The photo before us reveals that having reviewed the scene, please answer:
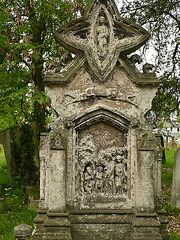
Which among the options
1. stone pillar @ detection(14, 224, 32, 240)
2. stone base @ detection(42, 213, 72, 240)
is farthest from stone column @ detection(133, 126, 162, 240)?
stone pillar @ detection(14, 224, 32, 240)

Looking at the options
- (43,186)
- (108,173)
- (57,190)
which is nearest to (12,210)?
(43,186)

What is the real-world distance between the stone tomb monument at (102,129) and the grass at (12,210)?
1619mm

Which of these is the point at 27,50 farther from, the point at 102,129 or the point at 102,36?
the point at 102,129

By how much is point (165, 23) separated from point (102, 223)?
25.7 feet

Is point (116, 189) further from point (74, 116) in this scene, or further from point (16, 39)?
point (16, 39)

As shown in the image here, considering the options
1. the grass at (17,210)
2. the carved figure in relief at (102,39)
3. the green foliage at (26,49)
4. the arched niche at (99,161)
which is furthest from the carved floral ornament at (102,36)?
the grass at (17,210)

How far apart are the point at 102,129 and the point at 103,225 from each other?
1.70 metres

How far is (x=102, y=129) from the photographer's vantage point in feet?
17.0

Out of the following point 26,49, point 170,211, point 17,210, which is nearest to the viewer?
point 170,211

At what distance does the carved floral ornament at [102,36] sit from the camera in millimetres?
5047

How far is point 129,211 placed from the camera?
5004mm

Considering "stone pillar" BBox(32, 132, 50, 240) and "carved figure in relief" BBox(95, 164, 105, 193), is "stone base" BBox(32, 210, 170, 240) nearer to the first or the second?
"stone pillar" BBox(32, 132, 50, 240)

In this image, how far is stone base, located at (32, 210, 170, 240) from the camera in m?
4.71

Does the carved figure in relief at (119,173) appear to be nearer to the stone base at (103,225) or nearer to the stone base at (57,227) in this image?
the stone base at (103,225)
